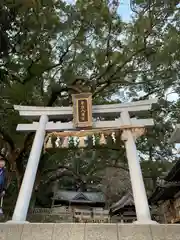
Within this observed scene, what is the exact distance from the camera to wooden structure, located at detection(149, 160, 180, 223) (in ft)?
30.8

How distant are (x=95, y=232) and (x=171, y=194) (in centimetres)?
813

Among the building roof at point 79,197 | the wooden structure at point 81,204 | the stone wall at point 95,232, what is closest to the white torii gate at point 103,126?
the stone wall at point 95,232

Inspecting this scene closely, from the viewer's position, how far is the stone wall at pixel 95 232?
4.99 meters

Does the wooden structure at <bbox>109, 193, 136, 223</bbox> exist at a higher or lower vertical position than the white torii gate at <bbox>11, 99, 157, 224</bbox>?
higher

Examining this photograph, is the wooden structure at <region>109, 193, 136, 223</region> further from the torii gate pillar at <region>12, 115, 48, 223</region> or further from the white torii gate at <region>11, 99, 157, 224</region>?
the torii gate pillar at <region>12, 115, 48, 223</region>

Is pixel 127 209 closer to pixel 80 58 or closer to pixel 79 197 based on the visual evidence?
pixel 79 197

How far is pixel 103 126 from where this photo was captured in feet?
25.2

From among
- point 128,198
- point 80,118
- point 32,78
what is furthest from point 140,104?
point 128,198

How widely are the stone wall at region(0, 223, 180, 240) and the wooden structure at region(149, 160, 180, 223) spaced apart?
316 cm

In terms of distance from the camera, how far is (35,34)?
11.2 m

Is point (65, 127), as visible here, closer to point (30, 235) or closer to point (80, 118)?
point (80, 118)

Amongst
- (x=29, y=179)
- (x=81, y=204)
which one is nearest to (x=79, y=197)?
(x=81, y=204)

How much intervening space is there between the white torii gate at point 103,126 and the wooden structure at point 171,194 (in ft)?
5.24

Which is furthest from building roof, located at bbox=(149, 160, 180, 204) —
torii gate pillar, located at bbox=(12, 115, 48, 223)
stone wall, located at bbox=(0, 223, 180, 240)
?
torii gate pillar, located at bbox=(12, 115, 48, 223)
